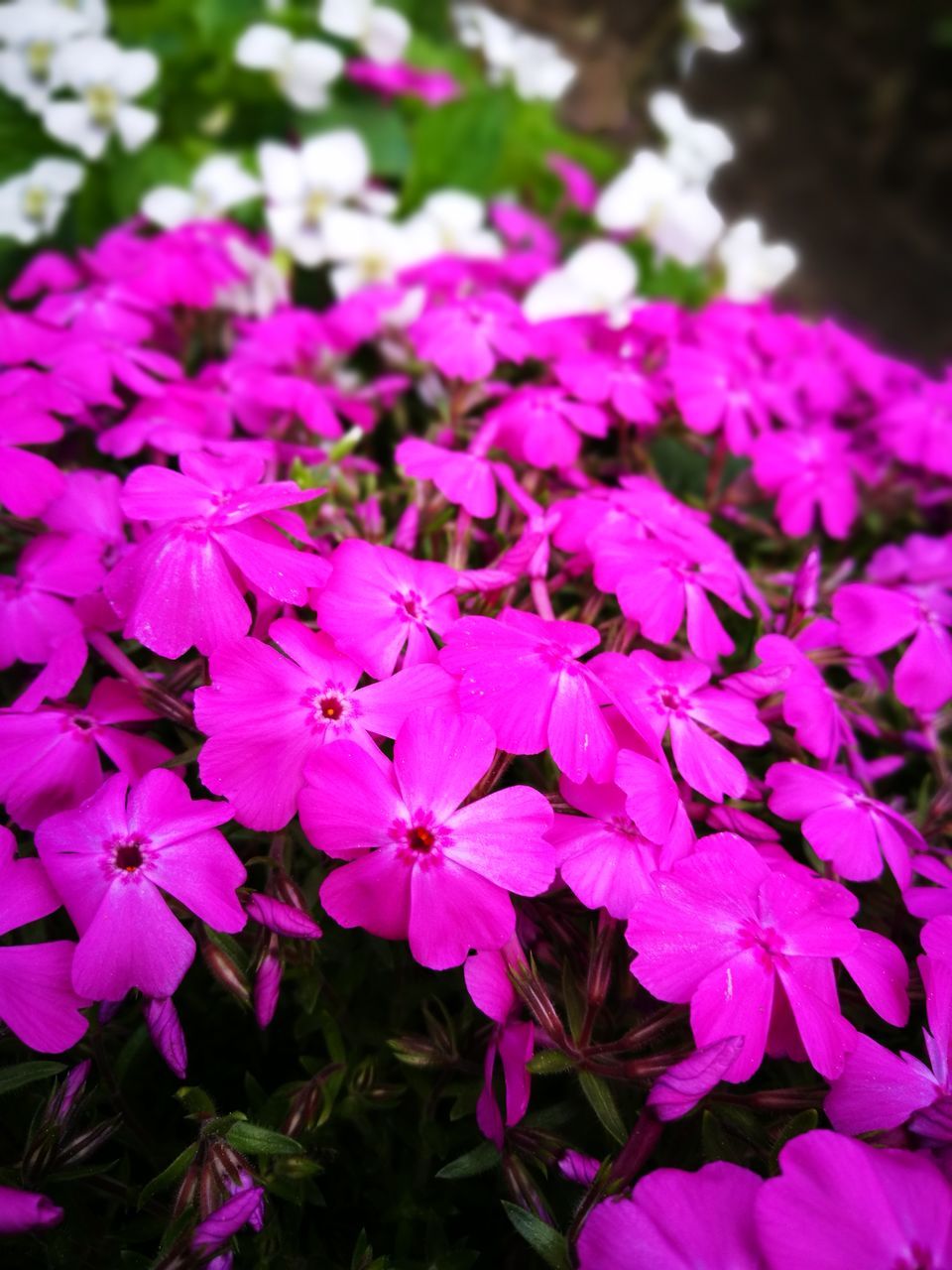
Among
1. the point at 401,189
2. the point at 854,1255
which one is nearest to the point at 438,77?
the point at 401,189

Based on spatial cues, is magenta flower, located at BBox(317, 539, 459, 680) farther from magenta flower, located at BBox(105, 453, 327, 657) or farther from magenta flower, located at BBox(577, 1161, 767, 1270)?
magenta flower, located at BBox(577, 1161, 767, 1270)

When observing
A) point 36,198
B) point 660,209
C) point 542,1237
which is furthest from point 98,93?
point 542,1237

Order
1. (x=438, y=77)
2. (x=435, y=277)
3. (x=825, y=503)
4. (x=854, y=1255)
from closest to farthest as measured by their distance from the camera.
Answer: (x=854, y=1255), (x=825, y=503), (x=435, y=277), (x=438, y=77)

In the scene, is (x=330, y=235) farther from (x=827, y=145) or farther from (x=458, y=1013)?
(x=827, y=145)

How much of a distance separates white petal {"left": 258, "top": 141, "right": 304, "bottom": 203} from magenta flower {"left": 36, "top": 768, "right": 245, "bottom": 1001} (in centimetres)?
114

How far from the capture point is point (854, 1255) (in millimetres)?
504

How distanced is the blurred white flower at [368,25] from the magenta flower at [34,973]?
65.9 inches

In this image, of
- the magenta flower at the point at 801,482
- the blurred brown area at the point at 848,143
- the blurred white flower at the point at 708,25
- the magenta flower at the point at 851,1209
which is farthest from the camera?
the blurred brown area at the point at 848,143

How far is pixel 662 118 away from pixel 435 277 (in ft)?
3.07

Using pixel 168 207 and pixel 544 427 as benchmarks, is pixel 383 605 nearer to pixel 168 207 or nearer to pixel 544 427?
pixel 544 427

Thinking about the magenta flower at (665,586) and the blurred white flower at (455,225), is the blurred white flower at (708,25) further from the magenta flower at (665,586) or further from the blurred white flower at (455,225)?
the magenta flower at (665,586)

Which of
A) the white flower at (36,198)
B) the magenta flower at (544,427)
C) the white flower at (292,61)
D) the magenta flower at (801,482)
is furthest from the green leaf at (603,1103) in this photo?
the white flower at (292,61)

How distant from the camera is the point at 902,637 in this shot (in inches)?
34.6

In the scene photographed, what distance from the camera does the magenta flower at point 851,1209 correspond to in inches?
19.8
